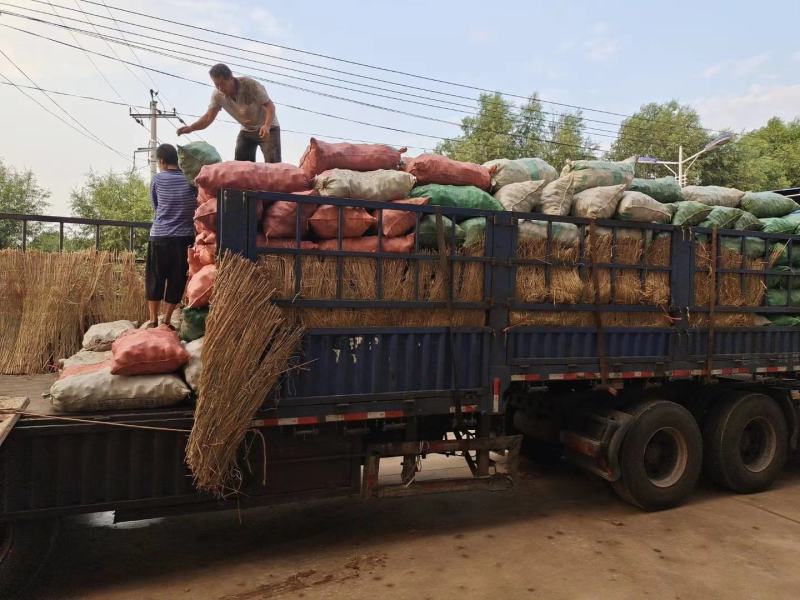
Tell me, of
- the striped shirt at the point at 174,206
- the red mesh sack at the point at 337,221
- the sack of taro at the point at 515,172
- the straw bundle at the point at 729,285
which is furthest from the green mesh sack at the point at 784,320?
the striped shirt at the point at 174,206

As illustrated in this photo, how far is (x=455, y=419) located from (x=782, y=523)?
282cm

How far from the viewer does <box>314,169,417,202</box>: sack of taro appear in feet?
12.8

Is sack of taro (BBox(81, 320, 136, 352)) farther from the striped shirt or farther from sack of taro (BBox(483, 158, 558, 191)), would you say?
sack of taro (BBox(483, 158, 558, 191))

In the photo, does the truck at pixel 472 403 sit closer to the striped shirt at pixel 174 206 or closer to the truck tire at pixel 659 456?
the truck tire at pixel 659 456

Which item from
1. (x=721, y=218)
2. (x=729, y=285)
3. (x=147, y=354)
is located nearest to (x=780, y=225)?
(x=721, y=218)

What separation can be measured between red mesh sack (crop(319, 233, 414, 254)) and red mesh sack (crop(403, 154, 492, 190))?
60cm

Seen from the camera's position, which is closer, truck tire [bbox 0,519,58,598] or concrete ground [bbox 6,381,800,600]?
truck tire [bbox 0,519,58,598]

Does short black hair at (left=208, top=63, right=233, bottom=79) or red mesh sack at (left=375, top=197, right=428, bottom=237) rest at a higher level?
short black hair at (left=208, top=63, right=233, bottom=79)

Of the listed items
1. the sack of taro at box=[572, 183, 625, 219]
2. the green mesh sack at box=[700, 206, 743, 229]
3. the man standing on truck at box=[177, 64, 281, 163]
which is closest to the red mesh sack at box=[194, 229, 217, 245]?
the man standing on truck at box=[177, 64, 281, 163]

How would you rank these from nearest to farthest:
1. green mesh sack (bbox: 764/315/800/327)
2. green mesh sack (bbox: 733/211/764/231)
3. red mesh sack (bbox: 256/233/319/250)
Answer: red mesh sack (bbox: 256/233/319/250), green mesh sack (bbox: 733/211/764/231), green mesh sack (bbox: 764/315/800/327)

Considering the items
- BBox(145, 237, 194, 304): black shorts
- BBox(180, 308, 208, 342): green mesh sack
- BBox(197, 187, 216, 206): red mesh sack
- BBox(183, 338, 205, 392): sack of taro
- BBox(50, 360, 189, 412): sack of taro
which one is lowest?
BBox(50, 360, 189, 412): sack of taro

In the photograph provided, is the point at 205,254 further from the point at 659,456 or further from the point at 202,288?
the point at 659,456

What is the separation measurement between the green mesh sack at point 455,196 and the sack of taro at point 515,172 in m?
0.44

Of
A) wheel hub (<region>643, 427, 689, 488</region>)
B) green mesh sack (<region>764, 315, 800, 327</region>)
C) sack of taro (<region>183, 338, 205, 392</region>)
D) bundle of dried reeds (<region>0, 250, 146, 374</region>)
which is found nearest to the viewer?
sack of taro (<region>183, 338, 205, 392</region>)
